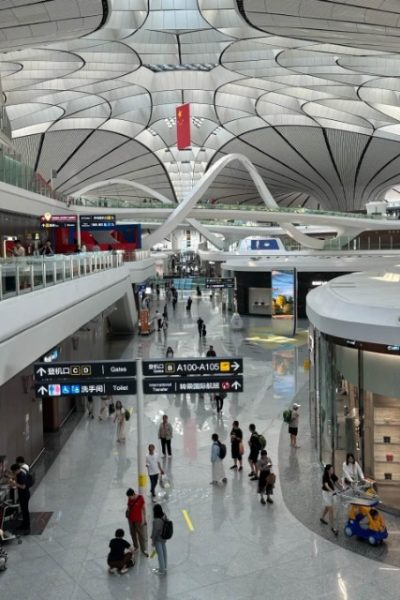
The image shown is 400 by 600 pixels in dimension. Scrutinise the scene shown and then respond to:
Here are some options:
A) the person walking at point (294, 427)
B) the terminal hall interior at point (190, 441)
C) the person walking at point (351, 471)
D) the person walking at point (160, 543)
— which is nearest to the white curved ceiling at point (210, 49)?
the terminal hall interior at point (190, 441)

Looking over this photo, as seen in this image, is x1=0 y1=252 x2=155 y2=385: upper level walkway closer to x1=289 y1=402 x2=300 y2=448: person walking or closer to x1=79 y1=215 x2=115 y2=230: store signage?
x1=289 y1=402 x2=300 y2=448: person walking

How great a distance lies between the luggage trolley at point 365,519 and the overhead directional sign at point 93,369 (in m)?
3.87

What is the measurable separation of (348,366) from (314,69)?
3100cm

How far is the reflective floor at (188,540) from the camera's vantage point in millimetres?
7934

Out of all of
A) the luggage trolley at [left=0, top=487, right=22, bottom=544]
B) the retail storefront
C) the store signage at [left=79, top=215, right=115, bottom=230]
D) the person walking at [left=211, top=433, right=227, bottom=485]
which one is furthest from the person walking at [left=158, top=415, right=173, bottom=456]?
the store signage at [left=79, top=215, right=115, bottom=230]

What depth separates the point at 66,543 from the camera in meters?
9.35

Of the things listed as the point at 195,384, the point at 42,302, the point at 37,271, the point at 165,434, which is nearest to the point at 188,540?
the point at 195,384

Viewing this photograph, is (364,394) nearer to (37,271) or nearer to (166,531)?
(166,531)

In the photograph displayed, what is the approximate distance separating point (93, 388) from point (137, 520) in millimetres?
1954

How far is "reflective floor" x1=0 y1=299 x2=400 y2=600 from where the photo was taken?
7.93 meters

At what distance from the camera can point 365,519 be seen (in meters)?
9.27

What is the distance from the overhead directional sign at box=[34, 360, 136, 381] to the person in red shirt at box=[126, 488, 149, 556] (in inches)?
65.7

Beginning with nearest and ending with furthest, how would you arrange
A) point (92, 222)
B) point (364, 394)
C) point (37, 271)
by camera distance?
point (364, 394), point (37, 271), point (92, 222)

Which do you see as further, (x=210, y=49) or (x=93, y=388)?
(x=210, y=49)
